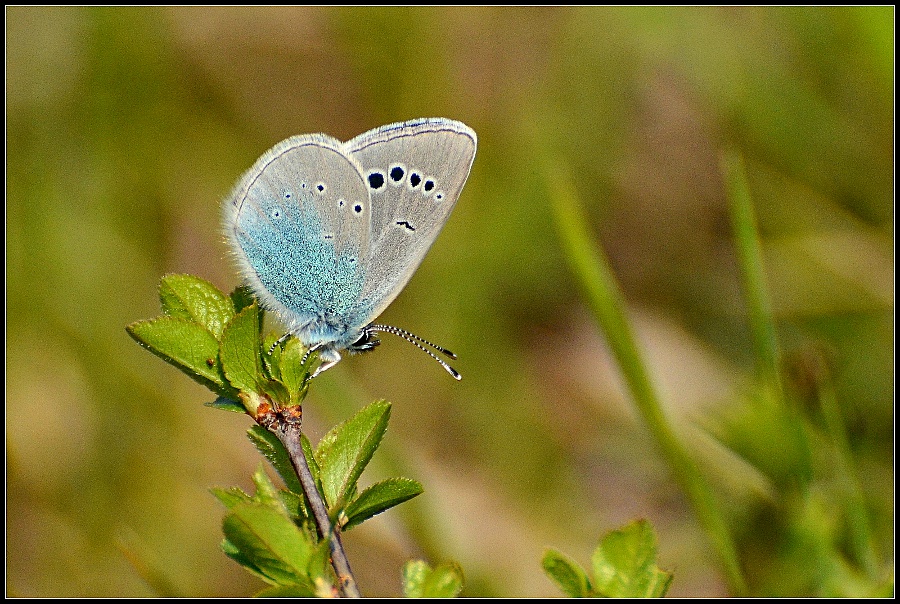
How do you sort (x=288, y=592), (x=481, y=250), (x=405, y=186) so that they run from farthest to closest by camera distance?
(x=481, y=250), (x=405, y=186), (x=288, y=592)

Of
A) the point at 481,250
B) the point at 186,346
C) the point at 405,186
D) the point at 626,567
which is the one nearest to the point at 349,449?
the point at 186,346

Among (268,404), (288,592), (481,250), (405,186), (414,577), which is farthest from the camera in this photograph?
(481,250)

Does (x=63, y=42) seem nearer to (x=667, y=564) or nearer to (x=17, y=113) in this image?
(x=17, y=113)

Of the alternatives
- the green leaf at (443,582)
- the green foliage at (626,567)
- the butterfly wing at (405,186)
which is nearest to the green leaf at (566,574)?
the green foliage at (626,567)

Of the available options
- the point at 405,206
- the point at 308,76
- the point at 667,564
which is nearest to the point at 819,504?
the point at 667,564

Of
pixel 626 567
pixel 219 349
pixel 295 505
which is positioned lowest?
pixel 626 567

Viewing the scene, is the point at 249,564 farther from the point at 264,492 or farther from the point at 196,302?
the point at 196,302
